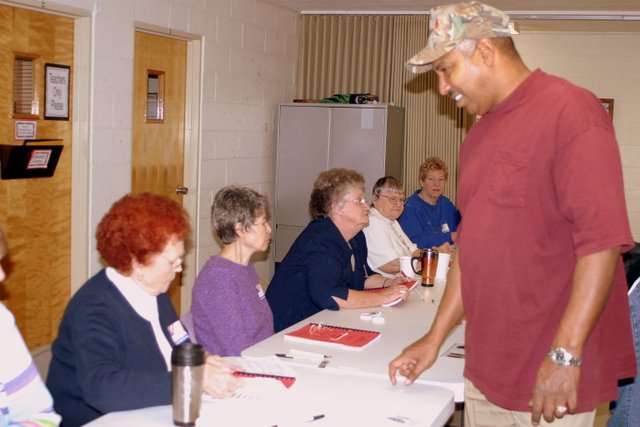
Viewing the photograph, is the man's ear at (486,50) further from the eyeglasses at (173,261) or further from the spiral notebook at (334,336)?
the spiral notebook at (334,336)

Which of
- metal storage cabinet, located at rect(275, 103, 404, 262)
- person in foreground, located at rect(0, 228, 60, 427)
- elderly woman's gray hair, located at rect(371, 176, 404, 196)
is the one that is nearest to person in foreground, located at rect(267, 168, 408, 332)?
elderly woman's gray hair, located at rect(371, 176, 404, 196)

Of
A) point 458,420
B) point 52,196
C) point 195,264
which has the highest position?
point 52,196

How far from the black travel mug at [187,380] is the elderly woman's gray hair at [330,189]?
75.8 inches

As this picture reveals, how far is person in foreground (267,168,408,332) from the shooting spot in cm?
338

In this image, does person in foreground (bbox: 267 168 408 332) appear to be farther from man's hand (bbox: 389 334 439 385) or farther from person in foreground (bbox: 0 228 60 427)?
person in foreground (bbox: 0 228 60 427)

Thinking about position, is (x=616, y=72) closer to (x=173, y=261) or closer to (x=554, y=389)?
(x=173, y=261)

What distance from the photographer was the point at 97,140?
479 cm

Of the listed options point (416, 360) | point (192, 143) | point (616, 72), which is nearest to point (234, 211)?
point (416, 360)

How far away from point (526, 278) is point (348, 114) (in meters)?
5.13

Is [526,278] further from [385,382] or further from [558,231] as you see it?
[385,382]

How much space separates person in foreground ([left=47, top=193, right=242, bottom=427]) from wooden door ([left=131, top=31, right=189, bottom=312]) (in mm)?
3094

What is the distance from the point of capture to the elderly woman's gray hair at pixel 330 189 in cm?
376

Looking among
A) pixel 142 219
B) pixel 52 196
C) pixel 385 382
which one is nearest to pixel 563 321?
pixel 385 382

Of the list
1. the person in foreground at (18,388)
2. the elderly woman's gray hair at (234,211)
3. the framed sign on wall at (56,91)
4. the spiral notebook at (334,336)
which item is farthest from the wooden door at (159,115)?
the person in foreground at (18,388)
